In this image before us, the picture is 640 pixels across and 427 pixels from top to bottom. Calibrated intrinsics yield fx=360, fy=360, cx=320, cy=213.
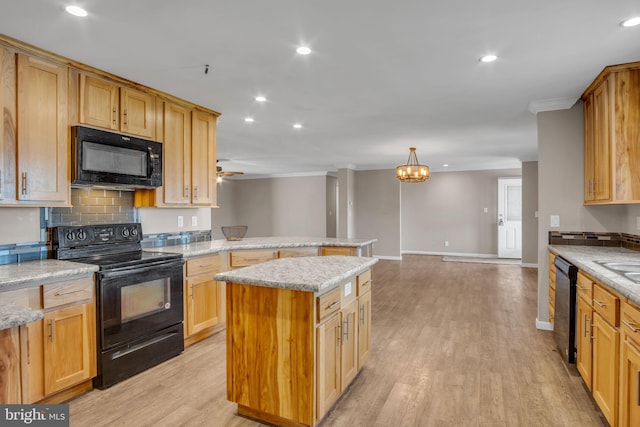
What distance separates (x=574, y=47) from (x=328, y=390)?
8.87 feet

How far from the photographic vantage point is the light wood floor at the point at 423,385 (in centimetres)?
213

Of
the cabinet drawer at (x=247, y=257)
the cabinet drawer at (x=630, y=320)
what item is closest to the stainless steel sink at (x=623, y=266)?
the cabinet drawer at (x=630, y=320)

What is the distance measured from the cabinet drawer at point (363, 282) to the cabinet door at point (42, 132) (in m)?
2.22

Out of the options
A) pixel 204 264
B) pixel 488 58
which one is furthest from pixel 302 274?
pixel 488 58

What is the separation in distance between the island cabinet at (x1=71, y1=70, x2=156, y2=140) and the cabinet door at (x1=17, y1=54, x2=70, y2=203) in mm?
144

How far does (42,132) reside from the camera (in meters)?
2.49

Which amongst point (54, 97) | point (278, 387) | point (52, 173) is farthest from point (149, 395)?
point (54, 97)

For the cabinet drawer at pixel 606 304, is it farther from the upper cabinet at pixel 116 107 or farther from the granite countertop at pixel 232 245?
the upper cabinet at pixel 116 107

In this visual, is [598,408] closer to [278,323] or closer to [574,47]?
[278,323]

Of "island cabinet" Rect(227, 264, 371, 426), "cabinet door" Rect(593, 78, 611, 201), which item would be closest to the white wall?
"cabinet door" Rect(593, 78, 611, 201)

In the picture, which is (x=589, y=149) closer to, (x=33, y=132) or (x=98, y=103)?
(x=98, y=103)

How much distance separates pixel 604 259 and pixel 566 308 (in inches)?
18.1

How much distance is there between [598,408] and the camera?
2.22 m

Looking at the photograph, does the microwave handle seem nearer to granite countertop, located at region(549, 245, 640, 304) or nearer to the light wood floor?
the light wood floor
